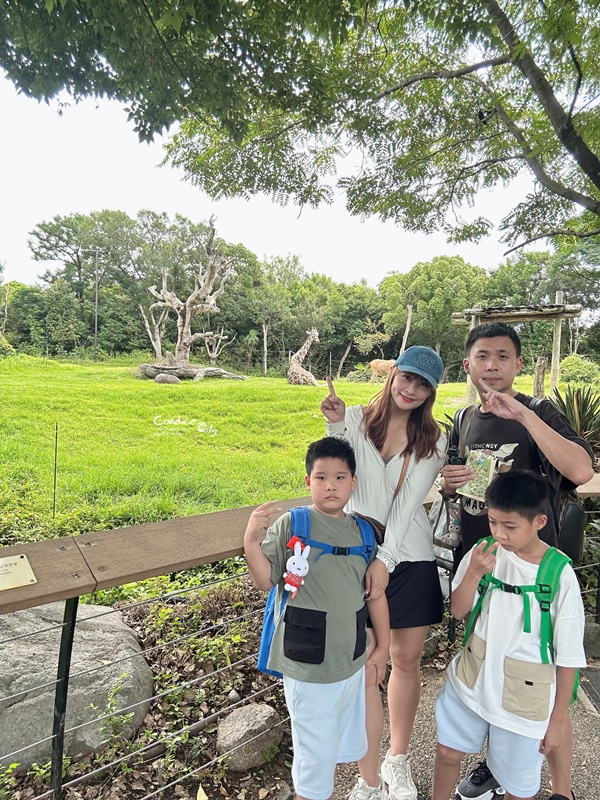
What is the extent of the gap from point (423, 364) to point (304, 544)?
0.52 metres

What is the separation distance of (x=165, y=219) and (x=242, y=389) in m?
4.00

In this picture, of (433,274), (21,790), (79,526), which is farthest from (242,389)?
(21,790)

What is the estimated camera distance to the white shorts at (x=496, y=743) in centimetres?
96

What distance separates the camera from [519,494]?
37.9 inches

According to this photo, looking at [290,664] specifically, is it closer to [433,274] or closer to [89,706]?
[89,706]

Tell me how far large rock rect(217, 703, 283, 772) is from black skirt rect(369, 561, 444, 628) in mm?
544

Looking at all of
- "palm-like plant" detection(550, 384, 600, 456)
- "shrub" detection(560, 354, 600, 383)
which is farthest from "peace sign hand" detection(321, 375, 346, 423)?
"shrub" detection(560, 354, 600, 383)

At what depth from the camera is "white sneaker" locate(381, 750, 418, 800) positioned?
3.71 feet

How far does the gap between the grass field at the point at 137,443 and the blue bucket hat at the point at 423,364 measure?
11.1ft

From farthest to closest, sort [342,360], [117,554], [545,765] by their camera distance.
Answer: [342,360] < [545,765] < [117,554]

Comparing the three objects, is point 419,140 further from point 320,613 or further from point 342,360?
point 342,360

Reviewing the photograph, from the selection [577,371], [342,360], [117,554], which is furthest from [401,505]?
[577,371]

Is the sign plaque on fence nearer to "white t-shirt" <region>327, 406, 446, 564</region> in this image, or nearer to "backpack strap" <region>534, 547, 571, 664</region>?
"white t-shirt" <region>327, 406, 446, 564</region>

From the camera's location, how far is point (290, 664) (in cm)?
96
